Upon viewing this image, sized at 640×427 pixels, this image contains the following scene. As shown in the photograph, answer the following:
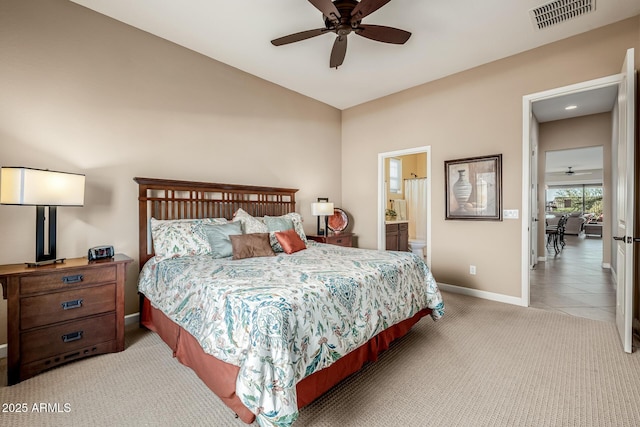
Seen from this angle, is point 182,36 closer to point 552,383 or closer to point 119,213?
point 119,213

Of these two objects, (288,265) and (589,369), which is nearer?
(589,369)

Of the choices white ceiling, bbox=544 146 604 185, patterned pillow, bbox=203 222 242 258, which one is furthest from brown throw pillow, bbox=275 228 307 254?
white ceiling, bbox=544 146 604 185

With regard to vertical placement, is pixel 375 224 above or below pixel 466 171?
below

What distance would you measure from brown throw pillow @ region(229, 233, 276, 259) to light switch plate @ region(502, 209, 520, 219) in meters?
2.91

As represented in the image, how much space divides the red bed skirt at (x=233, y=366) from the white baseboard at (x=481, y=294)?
162cm

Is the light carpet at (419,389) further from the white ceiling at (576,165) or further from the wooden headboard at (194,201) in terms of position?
the white ceiling at (576,165)

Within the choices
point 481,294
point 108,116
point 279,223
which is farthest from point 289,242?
point 481,294

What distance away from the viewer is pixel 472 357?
2289 mm

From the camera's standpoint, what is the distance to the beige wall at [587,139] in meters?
5.33

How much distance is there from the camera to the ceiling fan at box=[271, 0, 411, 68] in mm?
2131

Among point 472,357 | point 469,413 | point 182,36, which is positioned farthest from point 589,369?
point 182,36

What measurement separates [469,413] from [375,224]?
3522 millimetres

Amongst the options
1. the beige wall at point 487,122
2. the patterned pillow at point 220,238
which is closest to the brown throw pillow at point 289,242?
the patterned pillow at point 220,238

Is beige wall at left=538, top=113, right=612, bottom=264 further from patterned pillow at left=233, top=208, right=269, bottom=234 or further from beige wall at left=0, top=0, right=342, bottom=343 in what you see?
patterned pillow at left=233, top=208, right=269, bottom=234
